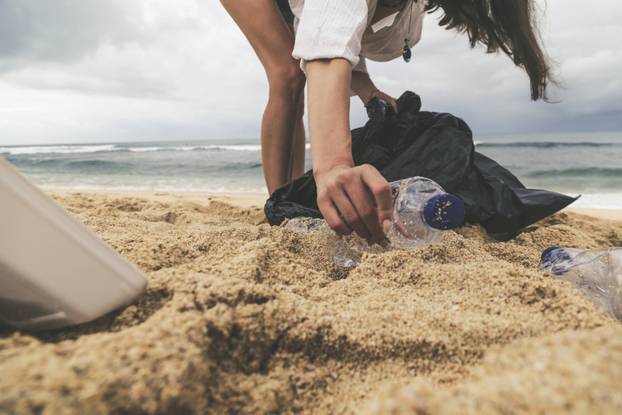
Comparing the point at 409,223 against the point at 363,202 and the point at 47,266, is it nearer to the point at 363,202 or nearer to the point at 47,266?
the point at 363,202

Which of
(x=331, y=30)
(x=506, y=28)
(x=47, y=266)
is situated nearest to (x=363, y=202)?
(x=331, y=30)

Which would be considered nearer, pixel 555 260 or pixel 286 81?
pixel 555 260

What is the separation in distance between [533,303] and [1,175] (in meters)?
0.92

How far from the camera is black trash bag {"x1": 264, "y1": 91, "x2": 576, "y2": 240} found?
1.64 metres

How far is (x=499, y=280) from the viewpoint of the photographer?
883 mm

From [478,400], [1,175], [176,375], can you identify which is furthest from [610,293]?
[1,175]

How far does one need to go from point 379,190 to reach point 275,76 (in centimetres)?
108

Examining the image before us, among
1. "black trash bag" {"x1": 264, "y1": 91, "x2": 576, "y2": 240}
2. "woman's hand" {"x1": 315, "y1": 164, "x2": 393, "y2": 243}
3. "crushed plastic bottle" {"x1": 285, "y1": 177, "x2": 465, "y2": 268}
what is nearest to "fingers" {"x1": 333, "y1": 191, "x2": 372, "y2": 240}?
"woman's hand" {"x1": 315, "y1": 164, "x2": 393, "y2": 243}

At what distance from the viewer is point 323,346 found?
644 mm

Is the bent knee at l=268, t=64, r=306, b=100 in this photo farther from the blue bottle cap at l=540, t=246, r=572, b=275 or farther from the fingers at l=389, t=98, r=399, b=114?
the blue bottle cap at l=540, t=246, r=572, b=275

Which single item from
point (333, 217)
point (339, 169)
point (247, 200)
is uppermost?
point (339, 169)

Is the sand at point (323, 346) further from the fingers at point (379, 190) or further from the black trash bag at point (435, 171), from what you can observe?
the black trash bag at point (435, 171)

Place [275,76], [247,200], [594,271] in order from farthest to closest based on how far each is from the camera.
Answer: [247,200], [275,76], [594,271]

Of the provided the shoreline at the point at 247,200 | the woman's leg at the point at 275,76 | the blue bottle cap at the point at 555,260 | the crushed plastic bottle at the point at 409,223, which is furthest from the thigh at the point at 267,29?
the shoreline at the point at 247,200
